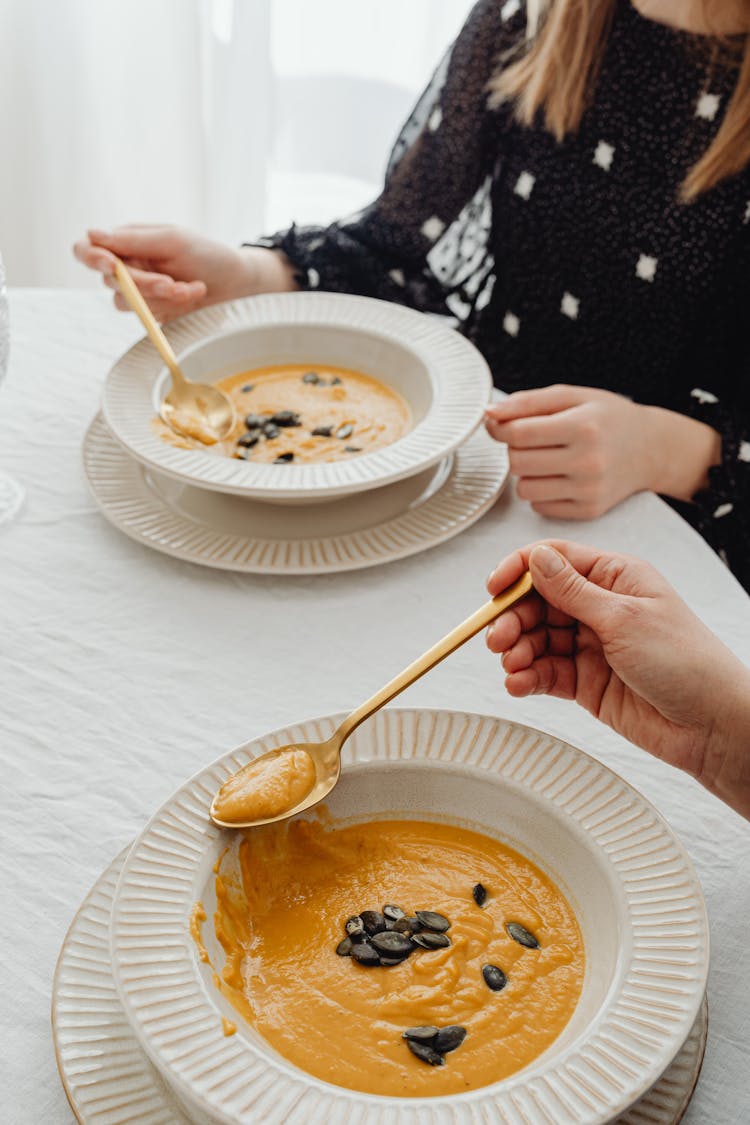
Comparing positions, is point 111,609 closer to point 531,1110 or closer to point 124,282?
point 124,282

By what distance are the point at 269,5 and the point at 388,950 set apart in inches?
102

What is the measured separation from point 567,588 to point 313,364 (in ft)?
Answer: 2.22

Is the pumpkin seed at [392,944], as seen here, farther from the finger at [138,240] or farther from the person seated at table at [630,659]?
the finger at [138,240]

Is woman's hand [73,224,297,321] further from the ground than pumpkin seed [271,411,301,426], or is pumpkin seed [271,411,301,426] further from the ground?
woman's hand [73,224,297,321]

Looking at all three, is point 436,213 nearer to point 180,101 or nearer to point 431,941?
point 431,941

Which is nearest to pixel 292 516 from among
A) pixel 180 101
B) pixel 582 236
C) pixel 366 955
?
pixel 366 955

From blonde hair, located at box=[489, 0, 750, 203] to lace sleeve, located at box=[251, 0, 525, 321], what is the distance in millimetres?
52

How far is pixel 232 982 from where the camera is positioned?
743 mm

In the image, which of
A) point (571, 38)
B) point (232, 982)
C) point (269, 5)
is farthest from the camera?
point (269, 5)

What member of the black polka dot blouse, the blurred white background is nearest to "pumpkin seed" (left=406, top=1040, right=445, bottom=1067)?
the black polka dot blouse

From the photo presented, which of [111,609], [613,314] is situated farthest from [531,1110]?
[613,314]

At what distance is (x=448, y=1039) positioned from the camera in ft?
2.33

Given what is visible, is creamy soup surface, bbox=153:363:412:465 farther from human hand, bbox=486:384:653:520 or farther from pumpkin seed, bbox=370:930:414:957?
pumpkin seed, bbox=370:930:414:957

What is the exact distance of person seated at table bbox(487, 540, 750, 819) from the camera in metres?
0.87
